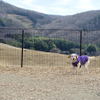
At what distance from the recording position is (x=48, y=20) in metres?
99.8

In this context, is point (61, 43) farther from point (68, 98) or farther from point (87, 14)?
point (87, 14)

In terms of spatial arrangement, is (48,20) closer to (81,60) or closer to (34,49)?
(34,49)

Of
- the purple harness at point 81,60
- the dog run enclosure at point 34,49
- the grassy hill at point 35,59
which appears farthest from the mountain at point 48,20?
the purple harness at point 81,60

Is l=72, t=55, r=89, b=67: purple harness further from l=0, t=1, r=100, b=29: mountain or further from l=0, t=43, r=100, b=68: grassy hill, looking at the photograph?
l=0, t=1, r=100, b=29: mountain

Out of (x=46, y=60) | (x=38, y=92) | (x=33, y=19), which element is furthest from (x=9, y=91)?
(x=33, y=19)

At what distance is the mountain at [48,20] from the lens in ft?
227

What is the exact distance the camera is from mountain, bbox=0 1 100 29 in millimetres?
69156

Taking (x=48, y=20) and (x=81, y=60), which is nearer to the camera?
(x=81, y=60)

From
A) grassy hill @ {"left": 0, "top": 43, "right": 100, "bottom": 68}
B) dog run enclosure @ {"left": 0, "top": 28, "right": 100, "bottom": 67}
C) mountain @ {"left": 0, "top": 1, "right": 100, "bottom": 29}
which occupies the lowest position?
grassy hill @ {"left": 0, "top": 43, "right": 100, "bottom": 68}

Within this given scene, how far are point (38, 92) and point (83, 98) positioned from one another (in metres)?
1.41

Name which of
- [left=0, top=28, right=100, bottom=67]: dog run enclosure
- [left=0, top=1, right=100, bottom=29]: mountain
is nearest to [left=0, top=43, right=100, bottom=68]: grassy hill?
[left=0, top=28, right=100, bottom=67]: dog run enclosure

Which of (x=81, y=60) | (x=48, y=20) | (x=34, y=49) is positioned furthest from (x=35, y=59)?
(x=48, y=20)

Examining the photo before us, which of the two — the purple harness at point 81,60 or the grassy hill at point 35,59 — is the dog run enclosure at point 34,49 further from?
the purple harness at point 81,60

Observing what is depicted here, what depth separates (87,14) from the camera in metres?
84.3
